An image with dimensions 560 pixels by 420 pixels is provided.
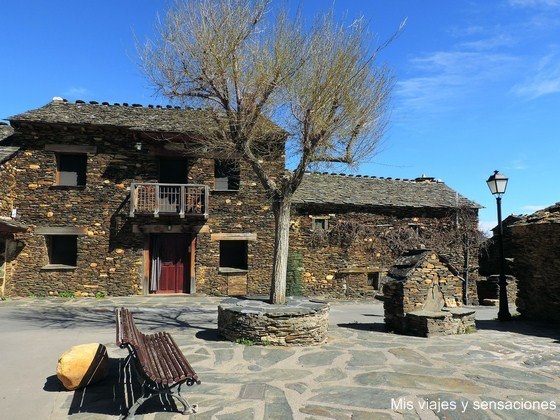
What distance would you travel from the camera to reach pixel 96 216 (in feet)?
44.3

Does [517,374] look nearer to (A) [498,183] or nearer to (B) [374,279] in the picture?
(A) [498,183]

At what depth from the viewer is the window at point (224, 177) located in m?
14.9

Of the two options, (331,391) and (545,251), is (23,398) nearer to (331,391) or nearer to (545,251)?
(331,391)

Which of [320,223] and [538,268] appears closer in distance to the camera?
[538,268]

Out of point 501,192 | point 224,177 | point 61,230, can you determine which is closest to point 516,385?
point 501,192

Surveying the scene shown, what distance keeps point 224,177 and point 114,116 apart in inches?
197

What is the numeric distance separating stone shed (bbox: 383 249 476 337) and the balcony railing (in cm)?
800

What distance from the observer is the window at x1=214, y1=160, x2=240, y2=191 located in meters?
14.9

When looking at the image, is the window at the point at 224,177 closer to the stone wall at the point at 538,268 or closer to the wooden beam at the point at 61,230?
the wooden beam at the point at 61,230

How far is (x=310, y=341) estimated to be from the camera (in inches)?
258

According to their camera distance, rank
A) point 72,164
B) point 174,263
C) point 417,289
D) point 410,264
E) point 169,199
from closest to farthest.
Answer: point 417,289
point 410,264
point 72,164
point 169,199
point 174,263

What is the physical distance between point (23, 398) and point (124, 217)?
33.3ft

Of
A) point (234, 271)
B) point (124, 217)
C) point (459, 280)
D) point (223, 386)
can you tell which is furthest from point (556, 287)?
point (124, 217)

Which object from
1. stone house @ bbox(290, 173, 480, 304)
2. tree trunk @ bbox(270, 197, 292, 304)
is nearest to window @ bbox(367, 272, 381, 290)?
stone house @ bbox(290, 173, 480, 304)
